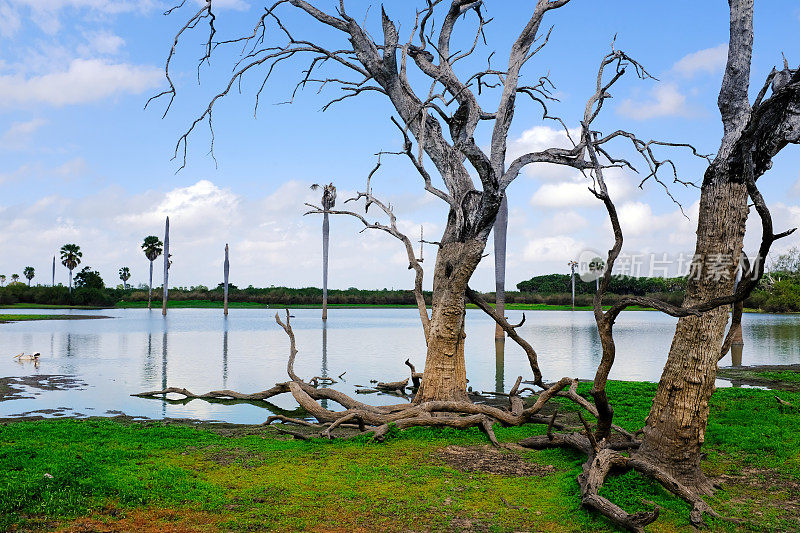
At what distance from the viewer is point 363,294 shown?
109188 mm

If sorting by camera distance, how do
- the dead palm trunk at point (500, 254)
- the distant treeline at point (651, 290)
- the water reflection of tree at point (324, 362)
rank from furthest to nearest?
the distant treeline at point (651, 290) < the dead palm trunk at point (500, 254) < the water reflection of tree at point (324, 362)

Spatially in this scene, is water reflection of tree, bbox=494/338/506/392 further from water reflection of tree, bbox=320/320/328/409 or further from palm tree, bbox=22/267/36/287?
palm tree, bbox=22/267/36/287

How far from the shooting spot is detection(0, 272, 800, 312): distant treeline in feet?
274

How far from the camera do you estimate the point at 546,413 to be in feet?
47.3

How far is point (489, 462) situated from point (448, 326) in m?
3.88

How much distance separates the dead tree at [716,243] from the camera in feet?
25.7

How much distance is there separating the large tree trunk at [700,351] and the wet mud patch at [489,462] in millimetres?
1679

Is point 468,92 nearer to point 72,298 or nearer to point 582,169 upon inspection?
point 582,169

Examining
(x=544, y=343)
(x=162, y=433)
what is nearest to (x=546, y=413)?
(x=162, y=433)

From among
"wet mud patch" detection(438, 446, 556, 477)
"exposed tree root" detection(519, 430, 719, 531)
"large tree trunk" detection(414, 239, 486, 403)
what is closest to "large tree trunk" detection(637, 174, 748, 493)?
"exposed tree root" detection(519, 430, 719, 531)

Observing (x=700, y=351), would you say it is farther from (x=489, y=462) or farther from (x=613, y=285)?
(x=613, y=285)

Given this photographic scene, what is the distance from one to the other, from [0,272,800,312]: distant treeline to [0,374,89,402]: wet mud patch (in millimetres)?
70962

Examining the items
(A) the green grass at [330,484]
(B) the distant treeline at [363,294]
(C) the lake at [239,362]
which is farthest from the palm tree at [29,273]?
(A) the green grass at [330,484]

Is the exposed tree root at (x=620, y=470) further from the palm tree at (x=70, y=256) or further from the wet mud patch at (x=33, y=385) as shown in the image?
the palm tree at (x=70, y=256)
